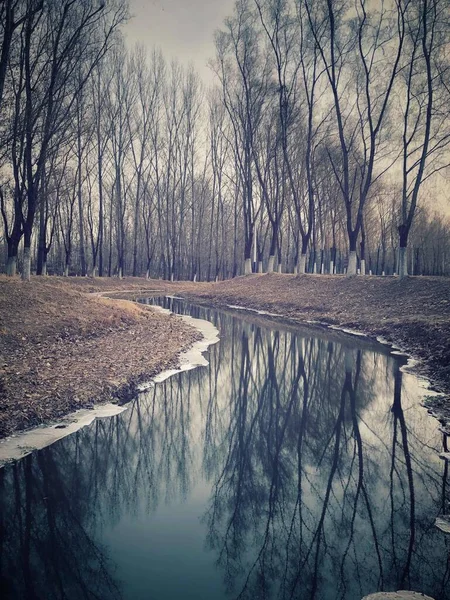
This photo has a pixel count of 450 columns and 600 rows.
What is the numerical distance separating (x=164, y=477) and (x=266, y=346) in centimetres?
788

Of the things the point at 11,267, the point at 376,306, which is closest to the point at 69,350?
the point at 11,267

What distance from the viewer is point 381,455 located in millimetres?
5148

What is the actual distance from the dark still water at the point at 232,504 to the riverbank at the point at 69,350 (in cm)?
86

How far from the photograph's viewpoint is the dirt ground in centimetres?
663

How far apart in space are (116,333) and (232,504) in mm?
9005

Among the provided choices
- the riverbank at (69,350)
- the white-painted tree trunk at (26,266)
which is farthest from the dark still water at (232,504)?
the white-painted tree trunk at (26,266)

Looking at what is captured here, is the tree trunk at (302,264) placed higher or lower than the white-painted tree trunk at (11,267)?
higher

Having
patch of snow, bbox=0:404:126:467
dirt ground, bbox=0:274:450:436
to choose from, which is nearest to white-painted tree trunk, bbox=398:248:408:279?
dirt ground, bbox=0:274:450:436

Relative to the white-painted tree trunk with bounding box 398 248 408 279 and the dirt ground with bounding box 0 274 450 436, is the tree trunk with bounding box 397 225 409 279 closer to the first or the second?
the white-painted tree trunk with bounding box 398 248 408 279

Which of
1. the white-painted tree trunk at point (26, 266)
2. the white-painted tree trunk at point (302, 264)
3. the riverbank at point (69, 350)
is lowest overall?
the riverbank at point (69, 350)

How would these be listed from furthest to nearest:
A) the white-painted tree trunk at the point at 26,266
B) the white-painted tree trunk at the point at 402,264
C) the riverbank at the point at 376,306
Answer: the white-painted tree trunk at the point at 402,264
the white-painted tree trunk at the point at 26,266
the riverbank at the point at 376,306

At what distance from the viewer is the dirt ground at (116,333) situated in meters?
6.63

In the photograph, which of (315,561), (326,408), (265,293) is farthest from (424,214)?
(315,561)

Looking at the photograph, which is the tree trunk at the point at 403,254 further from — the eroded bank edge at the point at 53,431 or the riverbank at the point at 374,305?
the eroded bank edge at the point at 53,431
